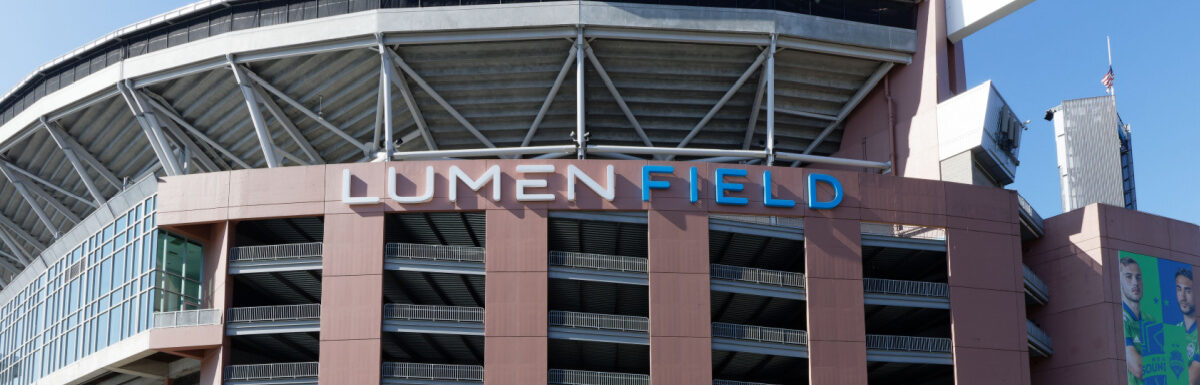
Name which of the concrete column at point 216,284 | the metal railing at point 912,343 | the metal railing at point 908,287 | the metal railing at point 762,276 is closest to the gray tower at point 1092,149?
the metal railing at point 908,287

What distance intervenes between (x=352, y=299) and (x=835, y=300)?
61.1ft

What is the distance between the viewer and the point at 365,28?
63000 millimetres

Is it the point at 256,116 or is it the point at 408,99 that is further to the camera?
A: the point at 408,99

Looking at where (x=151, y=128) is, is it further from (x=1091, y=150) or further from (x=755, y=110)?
(x=1091, y=150)

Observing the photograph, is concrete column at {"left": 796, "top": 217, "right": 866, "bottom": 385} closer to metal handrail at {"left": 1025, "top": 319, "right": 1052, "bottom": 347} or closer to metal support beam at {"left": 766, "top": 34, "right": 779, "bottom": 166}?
metal support beam at {"left": 766, "top": 34, "right": 779, "bottom": 166}

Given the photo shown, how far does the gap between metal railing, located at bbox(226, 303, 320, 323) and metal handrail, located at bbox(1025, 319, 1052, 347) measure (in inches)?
1123

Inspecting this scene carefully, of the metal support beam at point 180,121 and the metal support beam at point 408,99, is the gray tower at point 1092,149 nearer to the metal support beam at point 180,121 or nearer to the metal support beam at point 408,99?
the metal support beam at point 408,99

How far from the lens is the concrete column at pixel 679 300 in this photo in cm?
5547

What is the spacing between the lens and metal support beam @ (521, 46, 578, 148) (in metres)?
63.3

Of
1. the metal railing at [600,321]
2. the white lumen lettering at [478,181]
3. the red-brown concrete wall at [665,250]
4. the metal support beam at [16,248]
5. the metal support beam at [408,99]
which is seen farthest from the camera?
the metal support beam at [16,248]

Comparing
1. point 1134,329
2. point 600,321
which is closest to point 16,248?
point 600,321

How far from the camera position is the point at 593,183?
5766 centimetres

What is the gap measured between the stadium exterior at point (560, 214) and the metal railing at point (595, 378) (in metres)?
0.11

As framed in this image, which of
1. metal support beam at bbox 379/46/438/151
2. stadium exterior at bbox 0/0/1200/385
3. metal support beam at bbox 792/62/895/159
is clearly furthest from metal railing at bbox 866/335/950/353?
metal support beam at bbox 379/46/438/151
